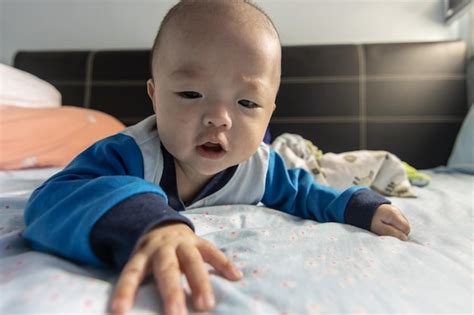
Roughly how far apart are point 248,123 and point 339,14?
6.17ft

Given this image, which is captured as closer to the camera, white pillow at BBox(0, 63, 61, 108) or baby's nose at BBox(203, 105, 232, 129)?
baby's nose at BBox(203, 105, 232, 129)

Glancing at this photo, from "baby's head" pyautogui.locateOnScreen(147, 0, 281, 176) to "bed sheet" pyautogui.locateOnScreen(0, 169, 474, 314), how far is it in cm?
13

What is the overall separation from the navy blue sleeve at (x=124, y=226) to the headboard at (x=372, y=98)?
64.7 inches

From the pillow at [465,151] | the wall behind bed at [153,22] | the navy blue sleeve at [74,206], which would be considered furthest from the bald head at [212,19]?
the wall behind bed at [153,22]

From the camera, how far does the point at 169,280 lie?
39 centimetres

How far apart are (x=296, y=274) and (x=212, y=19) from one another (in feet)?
1.54

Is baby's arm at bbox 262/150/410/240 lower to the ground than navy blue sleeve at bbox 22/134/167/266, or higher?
lower

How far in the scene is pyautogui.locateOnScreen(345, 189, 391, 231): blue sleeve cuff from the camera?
755mm

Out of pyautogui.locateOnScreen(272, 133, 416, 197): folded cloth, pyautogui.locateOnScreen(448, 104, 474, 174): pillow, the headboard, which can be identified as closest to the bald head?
pyautogui.locateOnScreen(272, 133, 416, 197): folded cloth

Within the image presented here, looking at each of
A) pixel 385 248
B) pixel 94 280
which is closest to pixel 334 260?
pixel 385 248

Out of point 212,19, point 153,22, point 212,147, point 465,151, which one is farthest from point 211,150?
point 153,22

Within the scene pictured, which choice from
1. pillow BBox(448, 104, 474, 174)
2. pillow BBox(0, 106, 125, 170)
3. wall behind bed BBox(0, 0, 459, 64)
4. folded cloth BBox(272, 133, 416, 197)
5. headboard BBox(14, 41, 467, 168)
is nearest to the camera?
folded cloth BBox(272, 133, 416, 197)

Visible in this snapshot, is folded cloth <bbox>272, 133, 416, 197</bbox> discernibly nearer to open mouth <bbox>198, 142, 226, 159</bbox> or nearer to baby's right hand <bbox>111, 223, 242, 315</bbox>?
open mouth <bbox>198, 142, 226, 159</bbox>

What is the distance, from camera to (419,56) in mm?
2061
